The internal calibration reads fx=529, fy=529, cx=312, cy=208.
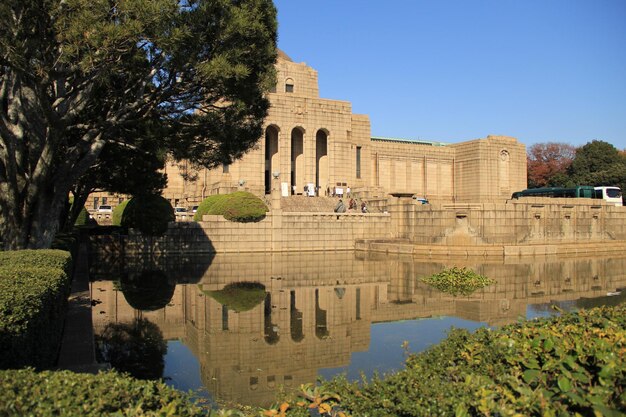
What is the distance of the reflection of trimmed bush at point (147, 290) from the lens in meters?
12.1

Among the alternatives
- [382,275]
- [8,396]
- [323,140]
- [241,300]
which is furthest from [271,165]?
[8,396]

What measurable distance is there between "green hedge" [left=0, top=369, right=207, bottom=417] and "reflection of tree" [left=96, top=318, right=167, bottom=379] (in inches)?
155

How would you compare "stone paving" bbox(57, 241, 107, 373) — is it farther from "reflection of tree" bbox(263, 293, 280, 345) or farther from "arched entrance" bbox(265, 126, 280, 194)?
"arched entrance" bbox(265, 126, 280, 194)

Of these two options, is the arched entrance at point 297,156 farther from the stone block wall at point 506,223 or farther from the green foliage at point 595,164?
the green foliage at point 595,164

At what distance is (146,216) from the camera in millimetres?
23438

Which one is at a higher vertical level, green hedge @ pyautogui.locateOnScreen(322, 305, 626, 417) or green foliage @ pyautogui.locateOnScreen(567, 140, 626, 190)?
green foliage @ pyautogui.locateOnScreen(567, 140, 626, 190)

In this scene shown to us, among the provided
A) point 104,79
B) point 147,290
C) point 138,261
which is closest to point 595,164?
point 138,261

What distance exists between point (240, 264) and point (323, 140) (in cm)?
2425

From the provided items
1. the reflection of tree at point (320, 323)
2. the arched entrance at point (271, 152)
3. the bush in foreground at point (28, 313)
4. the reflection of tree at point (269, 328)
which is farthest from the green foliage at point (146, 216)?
the arched entrance at point (271, 152)

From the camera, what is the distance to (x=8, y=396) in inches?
115

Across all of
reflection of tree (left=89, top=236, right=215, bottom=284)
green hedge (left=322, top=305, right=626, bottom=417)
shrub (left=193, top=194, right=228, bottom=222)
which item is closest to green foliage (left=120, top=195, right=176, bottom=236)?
reflection of tree (left=89, top=236, right=215, bottom=284)

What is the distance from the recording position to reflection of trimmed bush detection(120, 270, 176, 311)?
39.8ft

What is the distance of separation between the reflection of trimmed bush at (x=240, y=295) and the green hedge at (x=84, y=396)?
806 centimetres

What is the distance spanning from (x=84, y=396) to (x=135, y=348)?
564 centimetres
